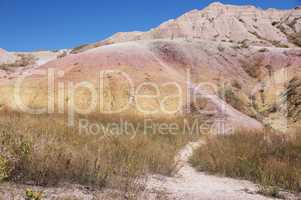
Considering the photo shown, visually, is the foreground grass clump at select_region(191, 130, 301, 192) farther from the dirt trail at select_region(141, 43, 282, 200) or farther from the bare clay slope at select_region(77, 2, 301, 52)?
the bare clay slope at select_region(77, 2, 301, 52)

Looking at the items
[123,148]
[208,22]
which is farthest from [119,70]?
[208,22]

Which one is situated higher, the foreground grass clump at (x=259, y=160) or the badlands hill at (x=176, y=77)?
the badlands hill at (x=176, y=77)

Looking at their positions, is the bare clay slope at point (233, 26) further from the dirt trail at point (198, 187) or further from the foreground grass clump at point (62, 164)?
the foreground grass clump at point (62, 164)

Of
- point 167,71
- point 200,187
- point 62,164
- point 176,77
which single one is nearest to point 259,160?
point 200,187

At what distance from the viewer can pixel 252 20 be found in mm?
50188

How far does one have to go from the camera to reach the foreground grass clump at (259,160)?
636cm

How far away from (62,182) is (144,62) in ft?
61.1

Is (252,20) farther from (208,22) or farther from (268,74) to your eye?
(268,74)

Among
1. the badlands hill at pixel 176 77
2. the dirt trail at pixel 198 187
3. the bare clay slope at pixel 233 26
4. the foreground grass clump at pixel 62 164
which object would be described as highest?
the bare clay slope at pixel 233 26

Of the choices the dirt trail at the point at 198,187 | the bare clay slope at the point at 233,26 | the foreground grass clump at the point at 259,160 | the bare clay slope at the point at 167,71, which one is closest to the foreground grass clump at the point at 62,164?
the dirt trail at the point at 198,187

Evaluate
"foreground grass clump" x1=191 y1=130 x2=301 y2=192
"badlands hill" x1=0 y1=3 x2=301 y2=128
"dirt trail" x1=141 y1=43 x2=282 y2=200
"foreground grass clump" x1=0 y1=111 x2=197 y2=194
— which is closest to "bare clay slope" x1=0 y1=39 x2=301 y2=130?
"badlands hill" x1=0 y1=3 x2=301 y2=128

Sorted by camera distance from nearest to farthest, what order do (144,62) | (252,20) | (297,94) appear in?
(297,94)
(144,62)
(252,20)

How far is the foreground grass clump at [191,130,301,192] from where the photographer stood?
6.36m

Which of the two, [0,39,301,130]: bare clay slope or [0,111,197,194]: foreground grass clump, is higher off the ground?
[0,39,301,130]: bare clay slope
